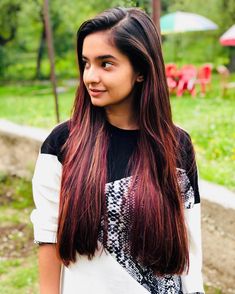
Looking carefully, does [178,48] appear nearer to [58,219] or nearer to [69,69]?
[69,69]

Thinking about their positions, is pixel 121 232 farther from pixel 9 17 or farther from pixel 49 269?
pixel 9 17

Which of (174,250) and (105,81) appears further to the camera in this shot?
(174,250)

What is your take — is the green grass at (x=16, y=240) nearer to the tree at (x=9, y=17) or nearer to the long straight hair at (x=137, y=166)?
the long straight hair at (x=137, y=166)

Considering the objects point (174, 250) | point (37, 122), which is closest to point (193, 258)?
point (174, 250)

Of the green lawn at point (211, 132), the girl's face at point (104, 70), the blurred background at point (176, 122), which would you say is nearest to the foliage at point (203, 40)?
the blurred background at point (176, 122)

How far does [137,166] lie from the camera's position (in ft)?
4.63

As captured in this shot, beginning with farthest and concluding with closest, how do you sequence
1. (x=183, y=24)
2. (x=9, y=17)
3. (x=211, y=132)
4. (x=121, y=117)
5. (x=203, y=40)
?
(x=203, y=40)
(x=9, y=17)
(x=183, y=24)
(x=211, y=132)
(x=121, y=117)

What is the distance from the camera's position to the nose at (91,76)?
4.45 ft

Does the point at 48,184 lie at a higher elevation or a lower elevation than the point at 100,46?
lower

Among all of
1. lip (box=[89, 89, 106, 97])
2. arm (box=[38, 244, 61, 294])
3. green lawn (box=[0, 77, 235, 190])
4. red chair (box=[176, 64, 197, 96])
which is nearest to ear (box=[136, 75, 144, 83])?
lip (box=[89, 89, 106, 97])

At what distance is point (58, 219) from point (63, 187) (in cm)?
10

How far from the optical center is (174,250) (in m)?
1.48

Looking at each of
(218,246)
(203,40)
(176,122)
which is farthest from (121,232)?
(203,40)

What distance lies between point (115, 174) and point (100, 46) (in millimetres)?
350
